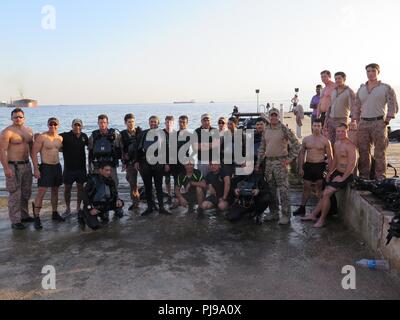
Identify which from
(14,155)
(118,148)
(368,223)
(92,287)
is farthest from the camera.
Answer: (118,148)

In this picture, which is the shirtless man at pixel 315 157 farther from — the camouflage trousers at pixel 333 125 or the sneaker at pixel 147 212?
the sneaker at pixel 147 212

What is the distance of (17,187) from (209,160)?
11.6ft

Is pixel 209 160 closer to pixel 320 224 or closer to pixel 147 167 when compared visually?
pixel 147 167

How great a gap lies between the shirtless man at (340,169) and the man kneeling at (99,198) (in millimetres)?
3611

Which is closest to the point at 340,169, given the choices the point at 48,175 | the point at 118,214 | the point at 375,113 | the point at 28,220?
the point at 375,113

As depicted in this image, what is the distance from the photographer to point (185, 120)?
7754 mm

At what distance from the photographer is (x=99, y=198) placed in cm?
684

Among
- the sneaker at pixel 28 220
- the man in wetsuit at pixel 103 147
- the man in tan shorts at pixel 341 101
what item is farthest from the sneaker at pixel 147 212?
the man in tan shorts at pixel 341 101

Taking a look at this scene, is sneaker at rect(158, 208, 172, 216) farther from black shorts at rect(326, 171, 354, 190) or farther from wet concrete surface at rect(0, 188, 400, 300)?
black shorts at rect(326, 171, 354, 190)

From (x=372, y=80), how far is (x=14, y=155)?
6.39 meters

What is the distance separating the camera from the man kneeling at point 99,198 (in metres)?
6.74
